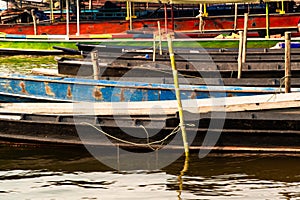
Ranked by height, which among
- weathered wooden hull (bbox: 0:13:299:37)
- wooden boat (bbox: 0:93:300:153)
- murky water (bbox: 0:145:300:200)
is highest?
weathered wooden hull (bbox: 0:13:299:37)

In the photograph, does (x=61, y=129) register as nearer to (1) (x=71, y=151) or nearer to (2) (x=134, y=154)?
(1) (x=71, y=151)

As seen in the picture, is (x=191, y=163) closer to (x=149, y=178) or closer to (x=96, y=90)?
(x=149, y=178)

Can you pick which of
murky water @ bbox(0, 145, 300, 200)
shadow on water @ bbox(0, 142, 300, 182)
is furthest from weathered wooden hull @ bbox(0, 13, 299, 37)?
murky water @ bbox(0, 145, 300, 200)

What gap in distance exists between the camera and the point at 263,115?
41.8 feet

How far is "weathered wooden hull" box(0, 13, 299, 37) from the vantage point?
101ft

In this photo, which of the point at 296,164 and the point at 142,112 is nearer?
the point at 296,164

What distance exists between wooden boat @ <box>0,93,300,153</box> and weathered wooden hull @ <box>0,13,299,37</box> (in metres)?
17.6

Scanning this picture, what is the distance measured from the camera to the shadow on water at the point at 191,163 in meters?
12.4

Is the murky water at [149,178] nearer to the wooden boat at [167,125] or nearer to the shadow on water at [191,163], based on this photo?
the shadow on water at [191,163]

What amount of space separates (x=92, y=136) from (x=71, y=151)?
655 millimetres

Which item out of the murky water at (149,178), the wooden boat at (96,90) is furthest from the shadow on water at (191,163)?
the wooden boat at (96,90)

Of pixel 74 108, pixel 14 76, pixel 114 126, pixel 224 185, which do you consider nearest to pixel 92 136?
pixel 114 126

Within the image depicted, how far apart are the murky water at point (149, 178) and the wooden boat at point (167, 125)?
274mm

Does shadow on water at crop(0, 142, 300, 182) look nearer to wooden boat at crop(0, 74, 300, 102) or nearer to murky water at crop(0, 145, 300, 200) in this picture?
murky water at crop(0, 145, 300, 200)
